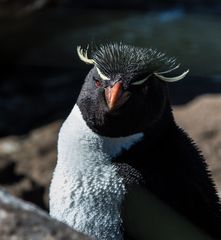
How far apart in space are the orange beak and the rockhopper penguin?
3 centimetres

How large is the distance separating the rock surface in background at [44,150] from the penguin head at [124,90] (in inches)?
79.5

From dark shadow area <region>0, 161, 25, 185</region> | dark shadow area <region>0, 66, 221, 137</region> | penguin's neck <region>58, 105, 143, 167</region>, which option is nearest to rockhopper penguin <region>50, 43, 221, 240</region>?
penguin's neck <region>58, 105, 143, 167</region>


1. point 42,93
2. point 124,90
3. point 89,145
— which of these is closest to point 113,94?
point 124,90

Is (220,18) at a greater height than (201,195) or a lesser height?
lesser

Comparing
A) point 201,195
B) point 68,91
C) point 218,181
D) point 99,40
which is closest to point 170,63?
point 201,195

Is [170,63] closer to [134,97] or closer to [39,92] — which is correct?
[134,97]

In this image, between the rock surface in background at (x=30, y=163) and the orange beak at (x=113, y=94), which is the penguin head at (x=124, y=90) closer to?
the orange beak at (x=113, y=94)

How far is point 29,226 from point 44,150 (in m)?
3.74

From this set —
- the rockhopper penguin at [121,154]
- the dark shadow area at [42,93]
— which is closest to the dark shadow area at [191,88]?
the dark shadow area at [42,93]

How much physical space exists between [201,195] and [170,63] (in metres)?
0.43

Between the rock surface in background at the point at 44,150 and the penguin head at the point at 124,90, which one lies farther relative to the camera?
the rock surface in background at the point at 44,150

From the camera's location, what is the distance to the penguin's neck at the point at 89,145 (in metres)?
2.42

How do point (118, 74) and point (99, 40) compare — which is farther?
point (99, 40)

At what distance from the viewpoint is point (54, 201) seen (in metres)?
2.52
